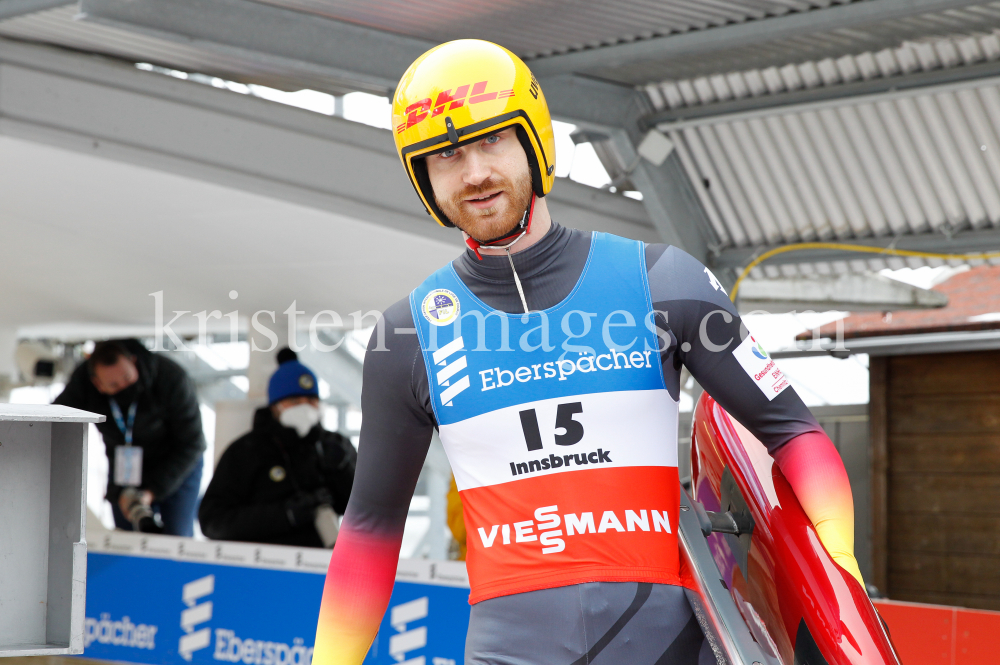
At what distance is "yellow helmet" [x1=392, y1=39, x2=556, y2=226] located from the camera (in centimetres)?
168

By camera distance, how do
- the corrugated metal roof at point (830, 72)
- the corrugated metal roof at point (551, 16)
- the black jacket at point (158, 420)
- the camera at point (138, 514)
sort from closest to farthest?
the corrugated metal roof at point (551, 16)
the corrugated metal roof at point (830, 72)
the camera at point (138, 514)
the black jacket at point (158, 420)

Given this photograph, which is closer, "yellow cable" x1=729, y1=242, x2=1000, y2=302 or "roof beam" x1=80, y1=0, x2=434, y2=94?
"roof beam" x1=80, y1=0, x2=434, y2=94

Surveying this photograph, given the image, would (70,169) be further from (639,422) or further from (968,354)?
(968,354)

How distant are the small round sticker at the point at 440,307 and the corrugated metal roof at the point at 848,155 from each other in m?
3.57

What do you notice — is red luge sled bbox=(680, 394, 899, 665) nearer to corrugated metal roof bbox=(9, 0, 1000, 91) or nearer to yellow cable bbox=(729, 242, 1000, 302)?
corrugated metal roof bbox=(9, 0, 1000, 91)

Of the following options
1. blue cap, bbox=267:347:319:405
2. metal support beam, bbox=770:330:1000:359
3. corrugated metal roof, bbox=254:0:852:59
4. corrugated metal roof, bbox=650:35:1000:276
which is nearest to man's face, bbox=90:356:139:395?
blue cap, bbox=267:347:319:405

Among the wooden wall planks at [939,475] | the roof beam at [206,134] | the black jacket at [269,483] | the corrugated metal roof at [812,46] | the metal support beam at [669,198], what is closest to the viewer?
the corrugated metal roof at [812,46]

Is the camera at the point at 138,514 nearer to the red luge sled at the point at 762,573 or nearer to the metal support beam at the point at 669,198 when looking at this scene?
the metal support beam at the point at 669,198

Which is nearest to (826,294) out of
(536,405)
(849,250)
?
(849,250)

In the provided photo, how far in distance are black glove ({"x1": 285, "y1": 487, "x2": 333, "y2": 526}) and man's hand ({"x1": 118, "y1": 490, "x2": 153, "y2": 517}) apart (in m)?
2.03

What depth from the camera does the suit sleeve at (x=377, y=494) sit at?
178 centimetres

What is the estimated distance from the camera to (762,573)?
65.5 inches

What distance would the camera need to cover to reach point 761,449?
5.66 ft

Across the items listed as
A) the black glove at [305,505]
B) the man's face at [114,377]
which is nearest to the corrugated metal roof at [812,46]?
the black glove at [305,505]
